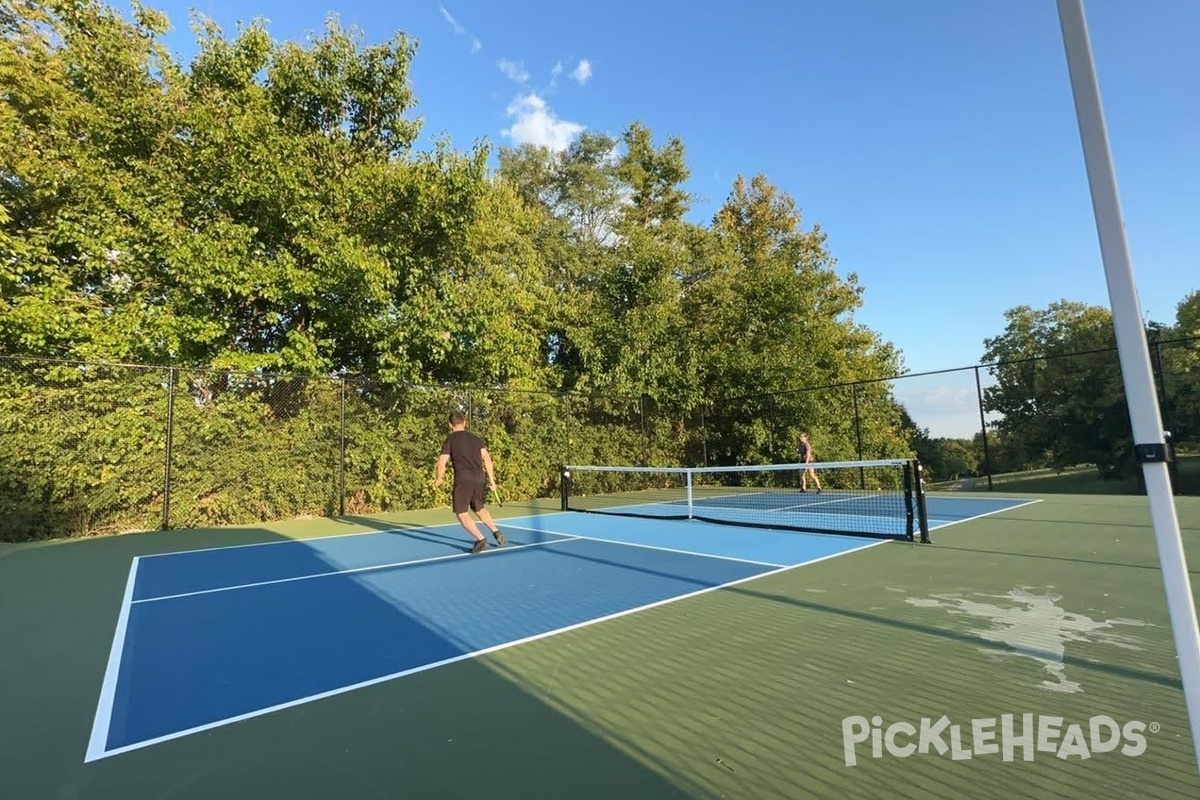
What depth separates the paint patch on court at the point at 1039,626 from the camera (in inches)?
129

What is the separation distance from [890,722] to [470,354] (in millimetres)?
12453

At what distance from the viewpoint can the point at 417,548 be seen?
7.59 meters

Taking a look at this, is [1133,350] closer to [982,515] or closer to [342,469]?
[982,515]

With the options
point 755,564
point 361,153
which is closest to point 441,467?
point 755,564

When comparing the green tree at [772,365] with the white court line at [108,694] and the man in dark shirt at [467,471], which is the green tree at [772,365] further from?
the white court line at [108,694]

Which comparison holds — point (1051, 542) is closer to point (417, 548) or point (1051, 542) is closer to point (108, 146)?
point (417, 548)

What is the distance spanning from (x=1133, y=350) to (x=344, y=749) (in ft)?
10.5

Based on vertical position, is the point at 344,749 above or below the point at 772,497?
below

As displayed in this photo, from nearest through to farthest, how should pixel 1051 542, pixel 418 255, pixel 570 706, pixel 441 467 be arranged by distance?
pixel 570 706
pixel 1051 542
pixel 441 467
pixel 418 255

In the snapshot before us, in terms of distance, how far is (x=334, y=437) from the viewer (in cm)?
1152

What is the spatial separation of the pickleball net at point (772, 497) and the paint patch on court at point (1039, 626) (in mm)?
2624

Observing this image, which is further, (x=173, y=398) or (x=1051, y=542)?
(x=173, y=398)

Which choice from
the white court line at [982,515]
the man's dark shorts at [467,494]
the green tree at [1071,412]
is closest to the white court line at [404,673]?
the man's dark shorts at [467,494]

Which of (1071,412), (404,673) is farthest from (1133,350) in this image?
(1071,412)
